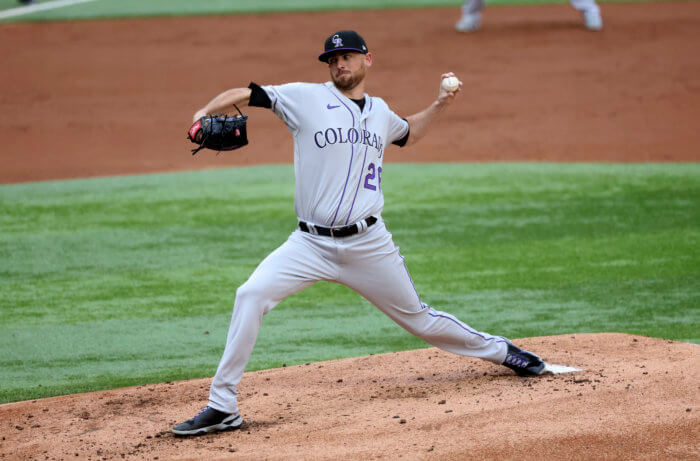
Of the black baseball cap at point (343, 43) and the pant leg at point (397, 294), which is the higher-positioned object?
the black baseball cap at point (343, 43)

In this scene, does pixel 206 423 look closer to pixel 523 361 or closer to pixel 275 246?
pixel 523 361

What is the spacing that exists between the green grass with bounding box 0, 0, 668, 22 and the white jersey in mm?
16662

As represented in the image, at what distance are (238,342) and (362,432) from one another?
26.8 inches

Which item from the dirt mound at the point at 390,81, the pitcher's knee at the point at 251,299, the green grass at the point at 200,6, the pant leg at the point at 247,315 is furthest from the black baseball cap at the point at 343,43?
the green grass at the point at 200,6

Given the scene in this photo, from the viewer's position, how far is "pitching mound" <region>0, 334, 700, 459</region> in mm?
4078

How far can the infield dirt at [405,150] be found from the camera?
4242 mm

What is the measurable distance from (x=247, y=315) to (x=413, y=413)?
0.89 m

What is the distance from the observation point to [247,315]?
14.5 feet

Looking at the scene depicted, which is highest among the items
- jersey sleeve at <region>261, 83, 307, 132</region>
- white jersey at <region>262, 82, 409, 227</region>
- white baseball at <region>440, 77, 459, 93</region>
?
white baseball at <region>440, 77, 459, 93</region>

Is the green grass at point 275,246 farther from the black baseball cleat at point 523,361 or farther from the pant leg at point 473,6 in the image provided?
the pant leg at point 473,6

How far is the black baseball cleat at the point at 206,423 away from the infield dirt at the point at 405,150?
0.05 metres

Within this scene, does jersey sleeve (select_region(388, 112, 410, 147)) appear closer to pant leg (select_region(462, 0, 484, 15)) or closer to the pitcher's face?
the pitcher's face

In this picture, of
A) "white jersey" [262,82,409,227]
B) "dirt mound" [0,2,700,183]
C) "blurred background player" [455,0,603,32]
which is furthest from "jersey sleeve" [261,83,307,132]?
"blurred background player" [455,0,603,32]

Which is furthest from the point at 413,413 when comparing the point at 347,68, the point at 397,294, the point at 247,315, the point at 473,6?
the point at 473,6
